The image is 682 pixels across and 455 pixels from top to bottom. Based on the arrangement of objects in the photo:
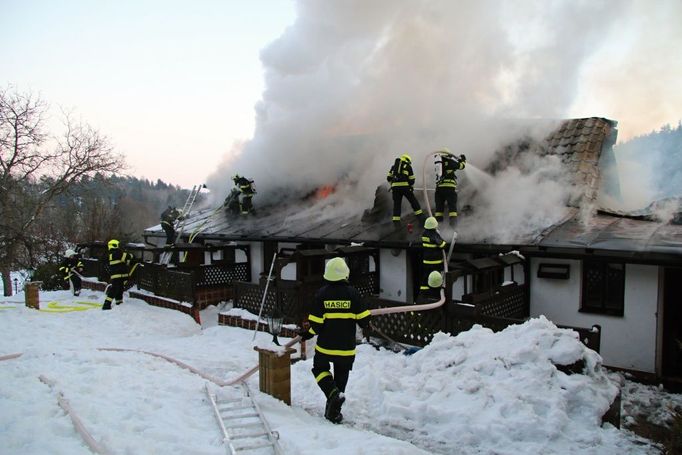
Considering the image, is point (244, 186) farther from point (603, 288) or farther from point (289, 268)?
point (603, 288)

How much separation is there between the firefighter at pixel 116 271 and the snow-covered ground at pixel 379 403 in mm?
5702

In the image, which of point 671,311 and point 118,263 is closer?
point 671,311

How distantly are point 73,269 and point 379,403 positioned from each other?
1359 centimetres

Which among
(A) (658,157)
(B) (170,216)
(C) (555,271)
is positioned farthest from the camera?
(B) (170,216)

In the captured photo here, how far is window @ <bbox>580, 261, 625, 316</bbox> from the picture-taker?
8.69 metres

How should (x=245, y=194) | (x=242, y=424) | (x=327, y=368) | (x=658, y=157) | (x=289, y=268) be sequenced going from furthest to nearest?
1. (x=245, y=194)
2. (x=658, y=157)
3. (x=289, y=268)
4. (x=327, y=368)
5. (x=242, y=424)

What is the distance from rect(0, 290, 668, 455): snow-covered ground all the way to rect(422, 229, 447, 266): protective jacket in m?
2.36

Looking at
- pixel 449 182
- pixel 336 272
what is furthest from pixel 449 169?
pixel 336 272

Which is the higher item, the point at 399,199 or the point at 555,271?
the point at 399,199

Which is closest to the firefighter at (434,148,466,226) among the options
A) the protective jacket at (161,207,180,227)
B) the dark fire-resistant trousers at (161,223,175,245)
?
the dark fire-resistant trousers at (161,223,175,245)

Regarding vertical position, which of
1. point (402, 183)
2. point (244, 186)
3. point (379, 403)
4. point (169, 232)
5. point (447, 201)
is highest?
point (244, 186)

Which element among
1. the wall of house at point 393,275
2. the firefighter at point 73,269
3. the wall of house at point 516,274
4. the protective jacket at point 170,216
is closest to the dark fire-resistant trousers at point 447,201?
the wall of house at point 393,275

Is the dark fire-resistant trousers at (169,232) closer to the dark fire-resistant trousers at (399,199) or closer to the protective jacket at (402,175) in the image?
the dark fire-resistant trousers at (399,199)

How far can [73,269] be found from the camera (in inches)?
622
